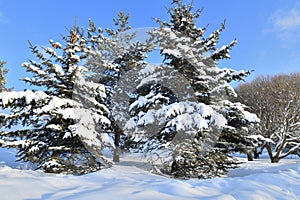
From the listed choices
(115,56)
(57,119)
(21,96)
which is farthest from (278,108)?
(21,96)

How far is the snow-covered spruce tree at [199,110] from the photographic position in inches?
298

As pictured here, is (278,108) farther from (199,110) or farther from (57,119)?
(57,119)

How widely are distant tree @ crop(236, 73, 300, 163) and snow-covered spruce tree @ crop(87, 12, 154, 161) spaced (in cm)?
932

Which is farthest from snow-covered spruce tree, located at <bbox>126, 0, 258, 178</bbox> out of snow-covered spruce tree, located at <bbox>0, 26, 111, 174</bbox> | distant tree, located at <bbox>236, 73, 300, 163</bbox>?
distant tree, located at <bbox>236, 73, 300, 163</bbox>

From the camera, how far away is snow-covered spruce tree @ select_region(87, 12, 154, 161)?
39.1 ft

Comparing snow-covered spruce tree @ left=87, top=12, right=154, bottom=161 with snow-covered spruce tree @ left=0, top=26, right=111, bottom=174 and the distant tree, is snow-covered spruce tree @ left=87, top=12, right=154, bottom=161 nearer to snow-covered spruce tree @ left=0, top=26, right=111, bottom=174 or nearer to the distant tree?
snow-covered spruce tree @ left=0, top=26, right=111, bottom=174

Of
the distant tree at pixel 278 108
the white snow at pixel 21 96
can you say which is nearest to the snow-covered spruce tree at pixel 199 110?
the white snow at pixel 21 96

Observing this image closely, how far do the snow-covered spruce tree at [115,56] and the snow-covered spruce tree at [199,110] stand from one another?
132 inches

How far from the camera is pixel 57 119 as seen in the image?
8.92 metres

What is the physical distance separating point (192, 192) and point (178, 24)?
759 centimetres

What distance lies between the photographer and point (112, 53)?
13.2 meters

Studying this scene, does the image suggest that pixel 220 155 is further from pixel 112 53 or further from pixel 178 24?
pixel 112 53

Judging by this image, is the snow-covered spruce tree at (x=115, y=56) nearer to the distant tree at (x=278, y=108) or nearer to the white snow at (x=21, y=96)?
the white snow at (x=21, y=96)

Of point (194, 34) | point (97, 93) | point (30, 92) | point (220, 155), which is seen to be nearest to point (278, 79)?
point (194, 34)
